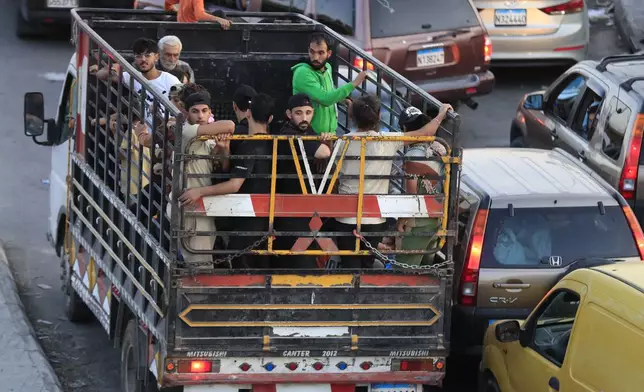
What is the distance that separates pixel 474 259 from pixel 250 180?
1996 mm

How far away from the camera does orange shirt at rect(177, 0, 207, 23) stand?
508 inches

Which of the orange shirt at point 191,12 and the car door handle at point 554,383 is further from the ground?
the orange shirt at point 191,12

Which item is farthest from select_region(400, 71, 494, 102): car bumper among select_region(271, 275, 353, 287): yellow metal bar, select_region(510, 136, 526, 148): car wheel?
select_region(271, 275, 353, 287): yellow metal bar

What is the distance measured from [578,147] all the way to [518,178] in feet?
10.3

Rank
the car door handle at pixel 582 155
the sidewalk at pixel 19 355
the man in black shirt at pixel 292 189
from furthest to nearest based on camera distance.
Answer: the car door handle at pixel 582 155 → the sidewalk at pixel 19 355 → the man in black shirt at pixel 292 189

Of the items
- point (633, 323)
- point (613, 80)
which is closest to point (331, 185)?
point (633, 323)

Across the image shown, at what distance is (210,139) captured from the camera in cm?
820

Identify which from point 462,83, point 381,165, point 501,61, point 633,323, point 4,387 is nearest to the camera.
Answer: point 633,323

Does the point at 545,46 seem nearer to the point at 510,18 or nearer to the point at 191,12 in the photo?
the point at 510,18

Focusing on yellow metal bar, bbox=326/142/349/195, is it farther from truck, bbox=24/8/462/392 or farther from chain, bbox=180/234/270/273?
chain, bbox=180/234/270/273

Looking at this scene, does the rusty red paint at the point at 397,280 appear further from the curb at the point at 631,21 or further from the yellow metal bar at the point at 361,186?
the curb at the point at 631,21

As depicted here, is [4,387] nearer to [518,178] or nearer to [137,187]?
[137,187]

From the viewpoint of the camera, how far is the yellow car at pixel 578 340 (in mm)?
7375

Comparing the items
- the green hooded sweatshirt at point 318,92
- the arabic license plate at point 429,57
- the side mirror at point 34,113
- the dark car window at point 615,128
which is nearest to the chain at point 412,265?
the green hooded sweatshirt at point 318,92
